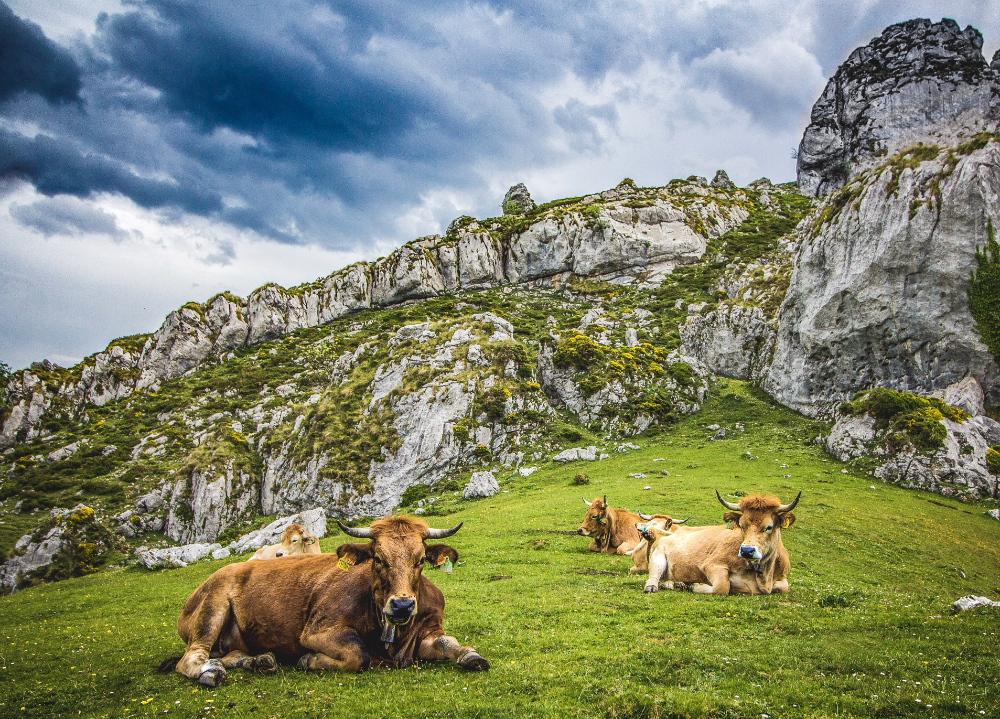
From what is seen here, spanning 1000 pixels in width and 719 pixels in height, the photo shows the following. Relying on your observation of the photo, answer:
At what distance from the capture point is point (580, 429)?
42094 mm

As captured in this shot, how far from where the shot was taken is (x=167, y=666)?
22.3 ft

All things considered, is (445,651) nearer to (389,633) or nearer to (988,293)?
(389,633)

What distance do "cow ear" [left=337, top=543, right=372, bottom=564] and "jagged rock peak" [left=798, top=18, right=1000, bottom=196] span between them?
69421mm

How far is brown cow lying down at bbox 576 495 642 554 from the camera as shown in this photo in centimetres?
1680

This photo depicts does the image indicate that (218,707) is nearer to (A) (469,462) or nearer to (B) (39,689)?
(B) (39,689)

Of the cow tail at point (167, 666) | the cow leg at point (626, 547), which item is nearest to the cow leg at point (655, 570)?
the cow leg at point (626, 547)

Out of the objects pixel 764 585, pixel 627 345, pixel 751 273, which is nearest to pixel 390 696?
pixel 764 585

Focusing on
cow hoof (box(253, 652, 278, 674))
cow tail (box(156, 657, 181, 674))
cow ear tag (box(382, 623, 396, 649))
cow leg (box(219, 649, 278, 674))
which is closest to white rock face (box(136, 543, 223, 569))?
cow tail (box(156, 657, 181, 674))

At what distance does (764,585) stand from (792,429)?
113 ft

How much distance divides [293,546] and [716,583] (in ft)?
43.3

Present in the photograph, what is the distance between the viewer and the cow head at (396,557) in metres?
5.65

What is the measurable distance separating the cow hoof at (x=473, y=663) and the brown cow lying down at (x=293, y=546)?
37.7 feet

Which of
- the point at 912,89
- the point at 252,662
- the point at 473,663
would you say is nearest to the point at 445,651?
the point at 473,663

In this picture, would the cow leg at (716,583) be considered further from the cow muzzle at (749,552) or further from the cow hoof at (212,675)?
the cow hoof at (212,675)
